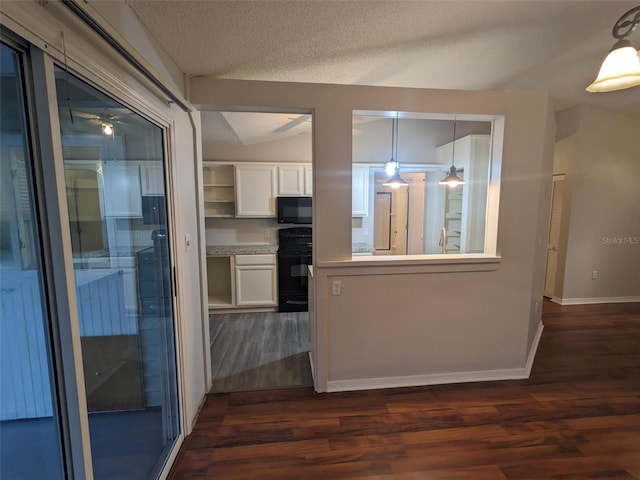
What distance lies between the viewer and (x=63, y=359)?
1001 mm

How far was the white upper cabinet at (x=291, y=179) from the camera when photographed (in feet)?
14.3

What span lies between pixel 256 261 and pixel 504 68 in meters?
3.50

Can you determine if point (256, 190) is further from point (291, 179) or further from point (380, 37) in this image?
point (380, 37)

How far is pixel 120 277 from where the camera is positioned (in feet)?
4.81

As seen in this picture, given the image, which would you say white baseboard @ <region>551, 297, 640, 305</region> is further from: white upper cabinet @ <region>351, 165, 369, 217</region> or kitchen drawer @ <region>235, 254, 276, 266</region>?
kitchen drawer @ <region>235, 254, 276, 266</region>

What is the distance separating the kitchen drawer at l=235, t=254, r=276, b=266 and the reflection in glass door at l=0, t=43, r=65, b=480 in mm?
3159

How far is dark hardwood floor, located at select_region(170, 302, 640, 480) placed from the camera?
1.75 meters

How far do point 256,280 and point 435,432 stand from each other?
9.37 ft

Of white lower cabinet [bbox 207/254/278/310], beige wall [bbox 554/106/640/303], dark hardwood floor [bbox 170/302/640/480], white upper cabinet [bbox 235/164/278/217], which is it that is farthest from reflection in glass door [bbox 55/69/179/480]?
beige wall [bbox 554/106/640/303]

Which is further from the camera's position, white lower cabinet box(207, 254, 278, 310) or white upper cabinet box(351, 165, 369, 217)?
white upper cabinet box(351, 165, 369, 217)

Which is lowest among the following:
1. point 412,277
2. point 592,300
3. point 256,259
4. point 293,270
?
point 592,300

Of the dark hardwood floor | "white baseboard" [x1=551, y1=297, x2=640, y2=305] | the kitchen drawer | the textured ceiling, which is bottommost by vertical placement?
the dark hardwood floor

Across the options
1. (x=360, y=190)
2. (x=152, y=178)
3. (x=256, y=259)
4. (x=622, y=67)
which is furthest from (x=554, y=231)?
(x=152, y=178)

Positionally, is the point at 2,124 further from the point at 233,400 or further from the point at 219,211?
the point at 219,211
